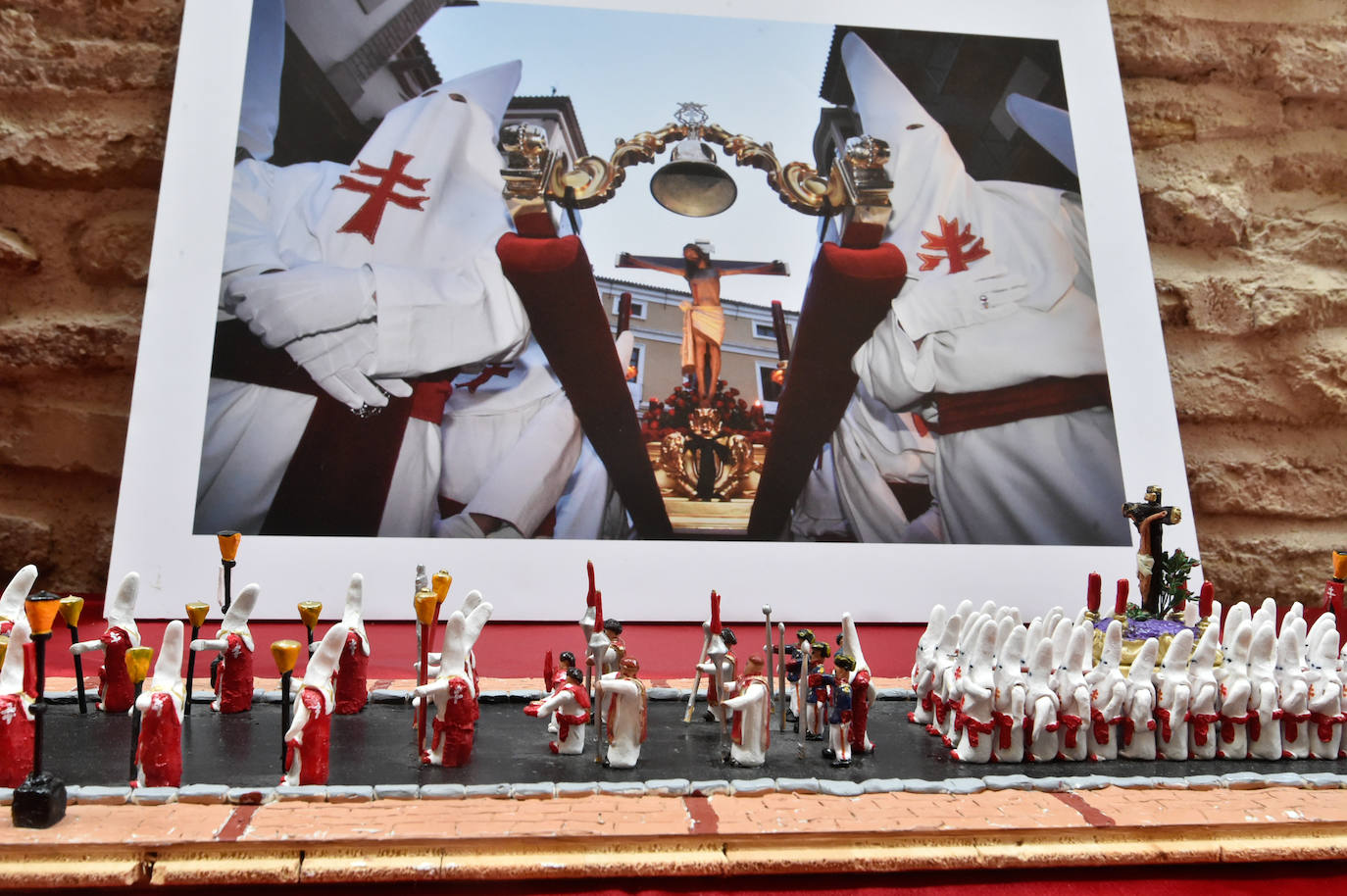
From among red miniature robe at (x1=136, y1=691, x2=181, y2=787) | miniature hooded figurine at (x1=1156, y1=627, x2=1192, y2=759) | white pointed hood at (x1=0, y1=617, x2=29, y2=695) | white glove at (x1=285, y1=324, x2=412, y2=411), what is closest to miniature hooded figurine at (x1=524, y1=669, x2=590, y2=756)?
red miniature robe at (x1=136, y1=691, x2=181, y2=787)

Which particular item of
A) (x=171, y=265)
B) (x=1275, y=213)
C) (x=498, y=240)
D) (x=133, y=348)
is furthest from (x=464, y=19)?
(x=1275, y=213)

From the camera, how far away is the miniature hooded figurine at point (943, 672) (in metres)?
2.34

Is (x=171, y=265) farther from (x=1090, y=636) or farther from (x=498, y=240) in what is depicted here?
(x=1090, y=636)

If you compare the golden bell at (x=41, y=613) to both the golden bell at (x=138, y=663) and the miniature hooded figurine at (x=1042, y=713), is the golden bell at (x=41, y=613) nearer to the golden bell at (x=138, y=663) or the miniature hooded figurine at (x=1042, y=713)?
the golden bell at (x=138, y=663)

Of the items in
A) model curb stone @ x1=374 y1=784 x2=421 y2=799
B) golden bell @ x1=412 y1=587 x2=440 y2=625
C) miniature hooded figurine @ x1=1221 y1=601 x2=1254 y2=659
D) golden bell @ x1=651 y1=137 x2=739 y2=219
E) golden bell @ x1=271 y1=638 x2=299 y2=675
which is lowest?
model curb stone @ x1=374 y1=784 x2=421 y2=799

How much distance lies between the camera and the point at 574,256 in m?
4.00

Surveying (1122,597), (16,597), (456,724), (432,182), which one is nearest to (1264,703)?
(1122,597)

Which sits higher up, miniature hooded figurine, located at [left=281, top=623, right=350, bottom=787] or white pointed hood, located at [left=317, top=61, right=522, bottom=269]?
white pointed hood, located at [left=317, top=61, right=522, bottom=269]

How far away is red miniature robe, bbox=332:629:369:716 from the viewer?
8.04 ft

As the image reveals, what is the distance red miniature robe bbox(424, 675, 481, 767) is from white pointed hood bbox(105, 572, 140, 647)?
887mm

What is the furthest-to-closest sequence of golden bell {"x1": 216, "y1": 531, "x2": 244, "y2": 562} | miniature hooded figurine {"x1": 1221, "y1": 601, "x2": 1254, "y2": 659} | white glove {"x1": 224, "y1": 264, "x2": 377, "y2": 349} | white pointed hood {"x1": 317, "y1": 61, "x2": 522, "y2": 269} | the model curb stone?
white pointed hood {"x1": 317, "y1": 61, "x2": 522, "y2": 269} → white glove {"x1": 224, "y1": 264, "x2": 377, "y2": 349} → golden bell {"x1": 216, "y1": 531, "x2": 244, "y2": 562} → miniature hooded figurine {"x1": 1221, "y1": 601, "x2": 1254, "y2": 659} → the model curb stone

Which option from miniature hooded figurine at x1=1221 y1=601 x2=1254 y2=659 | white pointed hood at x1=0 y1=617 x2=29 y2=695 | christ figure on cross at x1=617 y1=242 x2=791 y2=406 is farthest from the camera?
christ figure on cross at x1=617 y1=242 x2=791 y2=406

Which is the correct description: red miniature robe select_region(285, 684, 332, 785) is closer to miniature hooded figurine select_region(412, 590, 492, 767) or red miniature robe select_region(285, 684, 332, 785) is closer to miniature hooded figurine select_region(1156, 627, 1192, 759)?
miniature hooded figurine select_region(412, 590, 492, 767)

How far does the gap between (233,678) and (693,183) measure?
8.86ft
